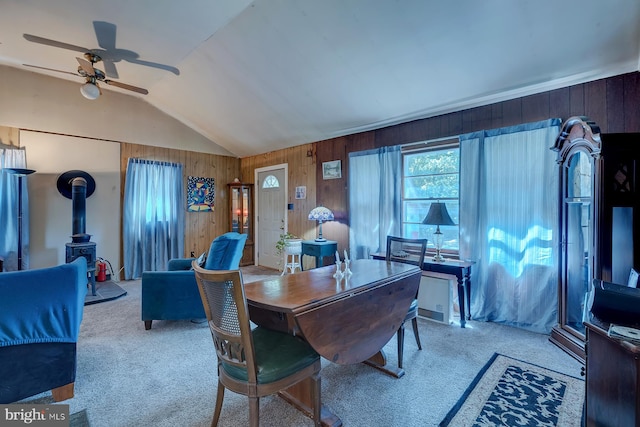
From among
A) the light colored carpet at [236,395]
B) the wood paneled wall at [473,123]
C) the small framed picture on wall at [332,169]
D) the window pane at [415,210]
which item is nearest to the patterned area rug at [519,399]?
the light colored carpet at [236,395]

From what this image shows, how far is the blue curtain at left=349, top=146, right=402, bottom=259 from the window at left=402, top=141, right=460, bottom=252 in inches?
4.7

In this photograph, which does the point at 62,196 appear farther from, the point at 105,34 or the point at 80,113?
the point at 105,34

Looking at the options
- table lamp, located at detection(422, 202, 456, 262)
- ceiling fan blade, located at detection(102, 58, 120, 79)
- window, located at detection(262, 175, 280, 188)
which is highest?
ceiling fan blade, located at detection(102, 58, 120, 79)

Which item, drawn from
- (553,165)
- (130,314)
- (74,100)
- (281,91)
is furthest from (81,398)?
(74,100)

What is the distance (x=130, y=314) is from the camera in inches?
132

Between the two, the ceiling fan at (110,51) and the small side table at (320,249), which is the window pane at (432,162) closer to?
the small side table at (320,249)

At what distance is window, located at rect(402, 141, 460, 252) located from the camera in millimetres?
3453

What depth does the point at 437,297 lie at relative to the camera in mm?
3072

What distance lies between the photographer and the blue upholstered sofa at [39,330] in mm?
1657

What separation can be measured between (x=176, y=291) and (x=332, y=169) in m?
2.81

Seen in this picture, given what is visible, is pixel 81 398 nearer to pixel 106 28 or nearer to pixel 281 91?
pixel 106 28

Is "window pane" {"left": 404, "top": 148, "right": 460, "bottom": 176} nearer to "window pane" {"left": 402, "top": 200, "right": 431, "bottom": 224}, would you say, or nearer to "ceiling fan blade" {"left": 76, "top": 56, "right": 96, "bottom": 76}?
"window pane" {"left": 402, "top": 200, "right": 431, "bottom": 224}

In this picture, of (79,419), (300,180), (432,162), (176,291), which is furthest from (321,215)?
(79,419)

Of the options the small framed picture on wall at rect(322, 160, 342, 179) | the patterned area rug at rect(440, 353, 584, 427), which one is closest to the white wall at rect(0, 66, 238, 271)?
the small framed picture on wall at rect(322, 160, 342, 179)
